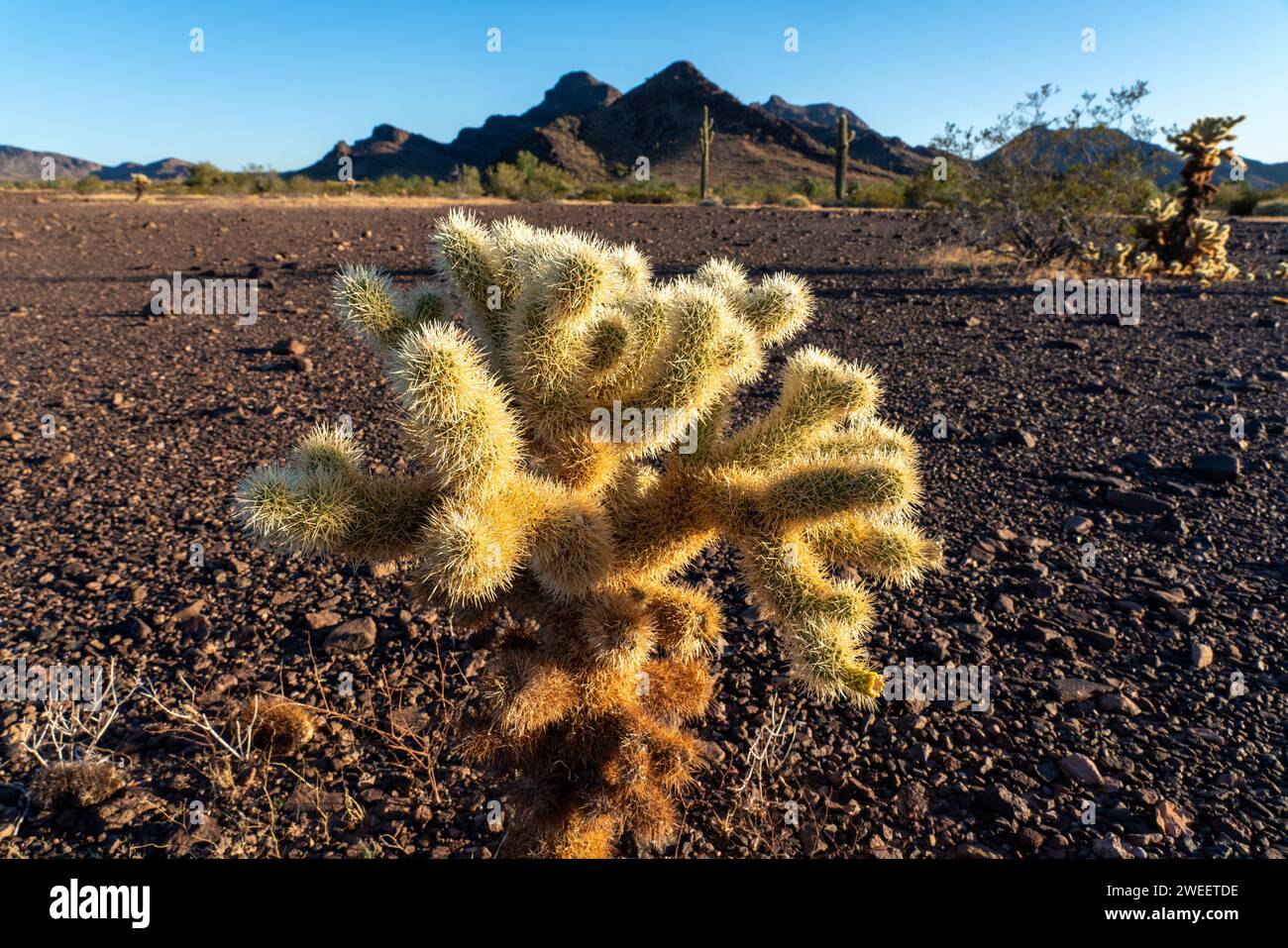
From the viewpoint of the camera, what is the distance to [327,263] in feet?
41.6

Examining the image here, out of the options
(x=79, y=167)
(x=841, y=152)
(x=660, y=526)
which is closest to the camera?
(x=660, y=526)

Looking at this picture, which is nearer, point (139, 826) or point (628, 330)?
point (628, 330)

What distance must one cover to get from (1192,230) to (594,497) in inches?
553

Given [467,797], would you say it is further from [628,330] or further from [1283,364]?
[1283,364]

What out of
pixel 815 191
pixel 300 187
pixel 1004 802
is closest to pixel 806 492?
pixel 1004 802

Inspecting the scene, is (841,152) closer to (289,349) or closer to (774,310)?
(289,349)

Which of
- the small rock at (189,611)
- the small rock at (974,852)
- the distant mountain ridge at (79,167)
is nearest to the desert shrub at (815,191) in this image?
the small rock at (189,611)

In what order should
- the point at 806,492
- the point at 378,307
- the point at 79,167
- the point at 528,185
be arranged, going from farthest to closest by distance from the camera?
the point at 79,167
the point at 528,185
the point at 378,307
the point at 806,492

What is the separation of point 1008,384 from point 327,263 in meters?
11.0

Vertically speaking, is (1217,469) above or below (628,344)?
below

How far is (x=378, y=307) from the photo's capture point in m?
2.16

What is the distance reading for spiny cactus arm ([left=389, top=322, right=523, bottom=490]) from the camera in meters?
1.74

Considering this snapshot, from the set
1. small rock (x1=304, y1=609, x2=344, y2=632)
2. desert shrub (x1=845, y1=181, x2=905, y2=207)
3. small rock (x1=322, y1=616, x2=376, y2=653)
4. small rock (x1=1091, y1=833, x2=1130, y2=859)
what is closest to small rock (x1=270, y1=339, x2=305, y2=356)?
small rock (x1=304, y1=609, x2=344, y2=632)
